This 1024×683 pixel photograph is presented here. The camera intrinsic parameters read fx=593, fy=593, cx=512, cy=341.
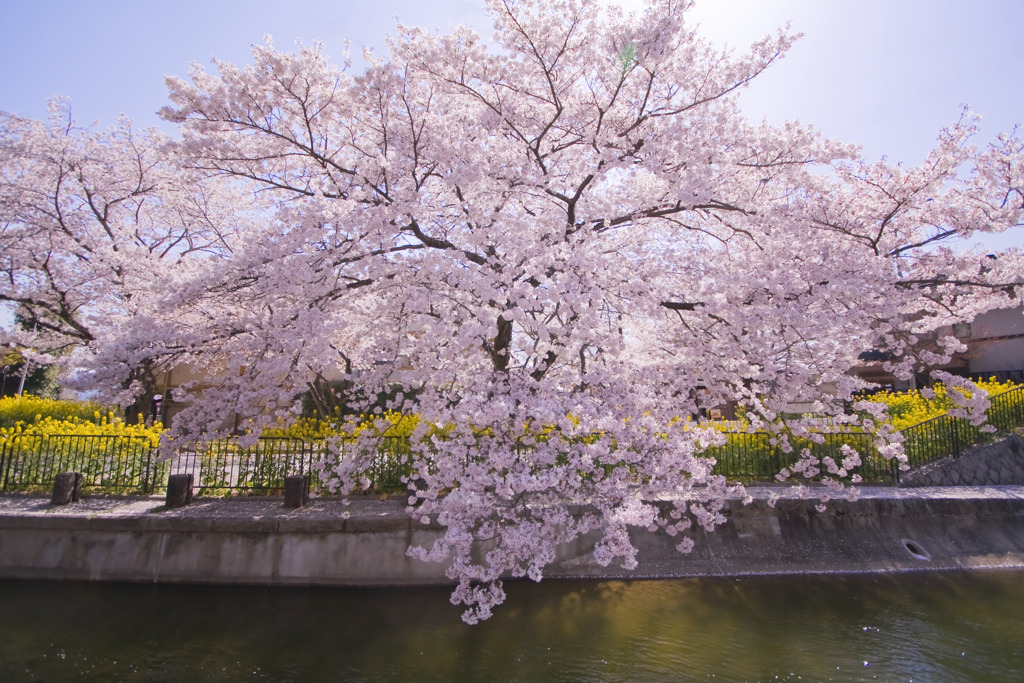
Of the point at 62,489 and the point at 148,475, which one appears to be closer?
the point at 62,489

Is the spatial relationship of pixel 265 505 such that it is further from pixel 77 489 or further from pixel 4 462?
pixel 4 462

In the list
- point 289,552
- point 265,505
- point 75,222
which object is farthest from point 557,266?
point 75,222

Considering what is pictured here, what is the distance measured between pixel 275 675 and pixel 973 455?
13.5 m

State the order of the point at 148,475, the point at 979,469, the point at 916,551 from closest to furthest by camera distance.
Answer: the point at 916,551 → the point at 148,475 → the point at 979,469

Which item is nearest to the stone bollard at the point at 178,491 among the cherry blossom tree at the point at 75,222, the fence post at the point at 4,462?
the fence post at the point at 4,462

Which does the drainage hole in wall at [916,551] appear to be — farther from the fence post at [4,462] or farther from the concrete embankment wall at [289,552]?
the fence post at [4,462]

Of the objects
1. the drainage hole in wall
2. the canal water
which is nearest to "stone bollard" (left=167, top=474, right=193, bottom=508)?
the canal water

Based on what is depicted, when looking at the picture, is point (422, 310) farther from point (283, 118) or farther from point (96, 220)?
point (96, 220)

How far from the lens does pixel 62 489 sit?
9.54m

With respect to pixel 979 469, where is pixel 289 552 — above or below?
below

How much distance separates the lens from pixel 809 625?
7293 mm

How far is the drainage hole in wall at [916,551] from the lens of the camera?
936 cm

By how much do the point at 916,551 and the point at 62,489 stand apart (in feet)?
45.1

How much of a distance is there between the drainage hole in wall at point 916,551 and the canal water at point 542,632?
439mm
